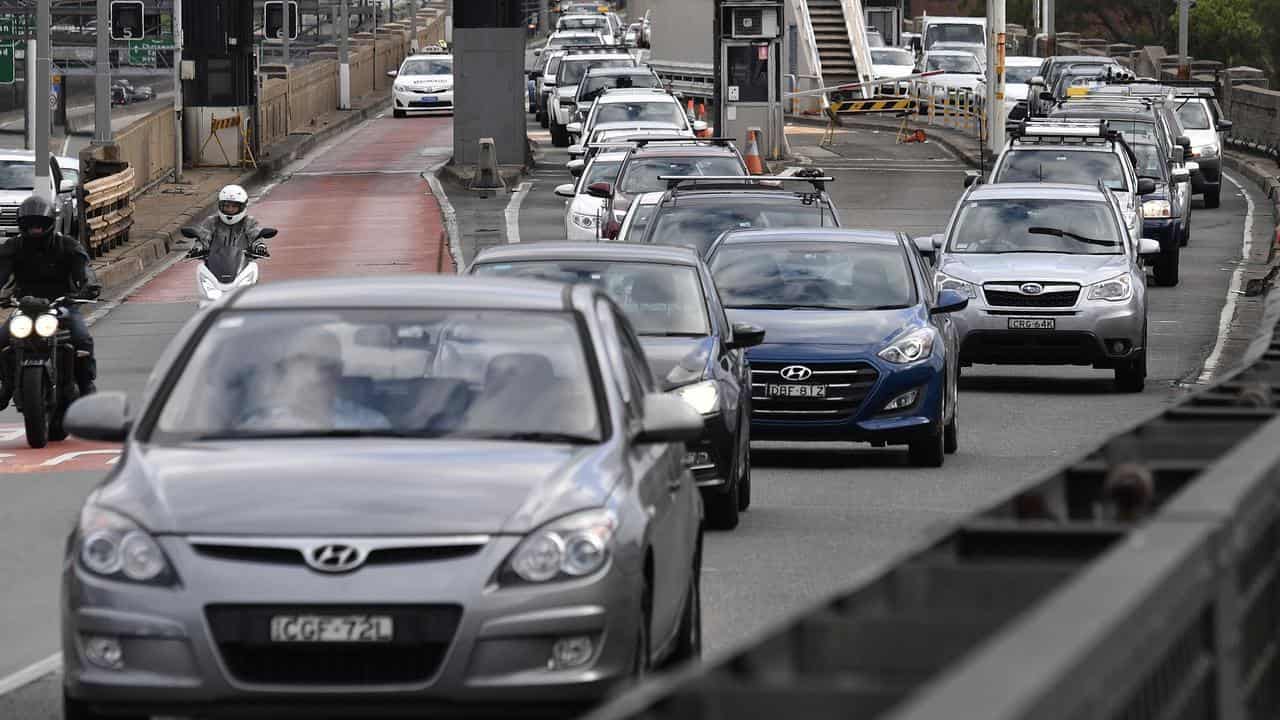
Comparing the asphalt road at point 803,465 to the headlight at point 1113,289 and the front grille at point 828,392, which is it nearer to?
the front grille at point 828,392

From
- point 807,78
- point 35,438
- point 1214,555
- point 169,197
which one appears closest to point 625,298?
point 35,438

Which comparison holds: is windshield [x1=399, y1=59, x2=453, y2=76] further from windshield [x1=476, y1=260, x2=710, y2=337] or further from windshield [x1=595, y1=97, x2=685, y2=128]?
windshield [x1=476, y1=260, x2=710, y2=337]

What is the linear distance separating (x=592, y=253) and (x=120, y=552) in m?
7.71

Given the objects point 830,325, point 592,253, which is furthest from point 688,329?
point 830,325

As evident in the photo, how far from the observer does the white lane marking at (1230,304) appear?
24.1 meters

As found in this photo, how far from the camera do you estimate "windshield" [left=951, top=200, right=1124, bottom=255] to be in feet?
76.8

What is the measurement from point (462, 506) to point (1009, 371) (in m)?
18.5

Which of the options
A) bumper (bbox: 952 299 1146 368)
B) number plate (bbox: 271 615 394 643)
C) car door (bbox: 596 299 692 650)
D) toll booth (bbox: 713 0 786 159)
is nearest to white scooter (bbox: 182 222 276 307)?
bumper (bbox: 952 299 1146 368)

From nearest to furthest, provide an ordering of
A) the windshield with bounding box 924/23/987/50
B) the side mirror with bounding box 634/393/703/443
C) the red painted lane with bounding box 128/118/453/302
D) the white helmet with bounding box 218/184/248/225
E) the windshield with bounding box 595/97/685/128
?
the side mirror with bounding box 634/393/703/443 < the white helmet with bounding box 218/184/248/225 < the red painted lane with bounding box 128/118/453/302 < the windshield with bounding box 595/97/685/128 < the windshield with bounding box 924/23/987/50

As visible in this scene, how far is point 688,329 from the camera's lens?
14336 millimetres

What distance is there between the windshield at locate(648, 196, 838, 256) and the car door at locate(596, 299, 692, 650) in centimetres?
1372

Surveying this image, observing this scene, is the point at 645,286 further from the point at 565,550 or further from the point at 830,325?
the point at 565,550

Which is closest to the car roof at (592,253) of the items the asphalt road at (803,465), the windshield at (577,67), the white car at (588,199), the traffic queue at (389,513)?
the asphalt road at (803,465)

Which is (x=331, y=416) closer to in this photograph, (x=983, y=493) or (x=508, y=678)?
(x=508, y=678)
